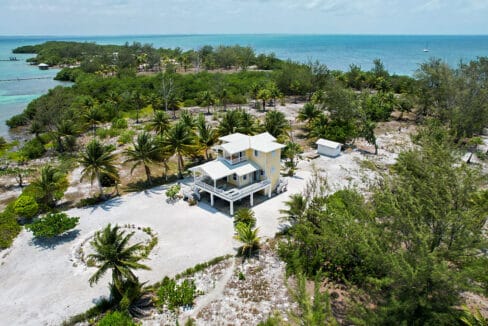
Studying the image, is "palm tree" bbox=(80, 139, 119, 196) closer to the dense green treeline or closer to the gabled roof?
the gabled roof

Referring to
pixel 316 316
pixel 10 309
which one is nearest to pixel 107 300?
pixel 10 309

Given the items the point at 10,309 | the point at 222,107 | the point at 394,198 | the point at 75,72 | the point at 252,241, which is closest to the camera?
the point at 394,198

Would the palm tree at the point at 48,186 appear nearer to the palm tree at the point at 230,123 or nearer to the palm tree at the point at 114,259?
the palm tree at the point at 114,259

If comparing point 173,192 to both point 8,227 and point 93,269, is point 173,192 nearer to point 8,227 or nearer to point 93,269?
point 93,269

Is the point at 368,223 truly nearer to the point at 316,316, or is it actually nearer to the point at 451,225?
the point at 451,225

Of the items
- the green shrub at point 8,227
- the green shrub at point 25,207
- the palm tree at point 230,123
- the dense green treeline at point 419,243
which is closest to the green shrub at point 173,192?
the palm tree at point 230,123

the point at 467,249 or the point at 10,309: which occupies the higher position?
the point at 467,249
